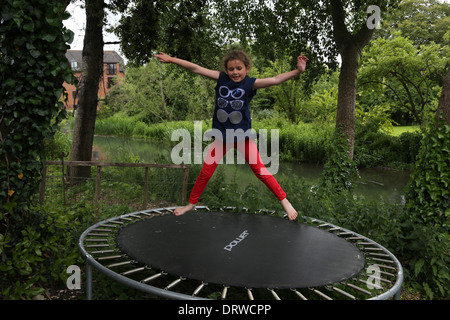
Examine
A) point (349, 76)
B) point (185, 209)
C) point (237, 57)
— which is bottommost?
point (185, 209)

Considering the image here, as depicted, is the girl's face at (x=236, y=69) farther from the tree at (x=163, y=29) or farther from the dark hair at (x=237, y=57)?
the tree at (x=163, y=29)

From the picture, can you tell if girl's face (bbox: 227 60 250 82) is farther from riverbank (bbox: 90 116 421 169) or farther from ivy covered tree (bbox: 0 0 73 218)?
riverbank (bbox: 90 116 421 169)

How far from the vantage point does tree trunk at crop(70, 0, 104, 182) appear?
5043mm

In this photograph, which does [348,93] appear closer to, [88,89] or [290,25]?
[290,25]

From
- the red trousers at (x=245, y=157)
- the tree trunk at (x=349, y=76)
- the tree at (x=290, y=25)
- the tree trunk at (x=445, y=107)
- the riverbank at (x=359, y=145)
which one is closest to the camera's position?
the red trousers at (x=245, y=157)

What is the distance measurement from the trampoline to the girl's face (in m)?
1.03

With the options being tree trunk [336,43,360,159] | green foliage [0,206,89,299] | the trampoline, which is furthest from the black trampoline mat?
tree trunk [336,43,360,159]

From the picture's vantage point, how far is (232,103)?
2.16 metres

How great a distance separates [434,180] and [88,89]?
4.65 meters

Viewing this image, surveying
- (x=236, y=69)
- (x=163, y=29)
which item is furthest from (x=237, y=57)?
(x=163, y=29)

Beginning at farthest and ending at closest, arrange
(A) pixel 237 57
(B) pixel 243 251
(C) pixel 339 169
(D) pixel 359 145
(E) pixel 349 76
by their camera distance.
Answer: (D) pixel 359 145 → (E) pixel 349 76 → (C) pixel 339 169 → (A) pixel 237 57 → (B) pixel 243 251

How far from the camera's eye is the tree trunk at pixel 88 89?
5043mm

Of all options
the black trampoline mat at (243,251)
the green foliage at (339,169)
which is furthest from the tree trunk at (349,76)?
the black trampoline mat at (243,251)
